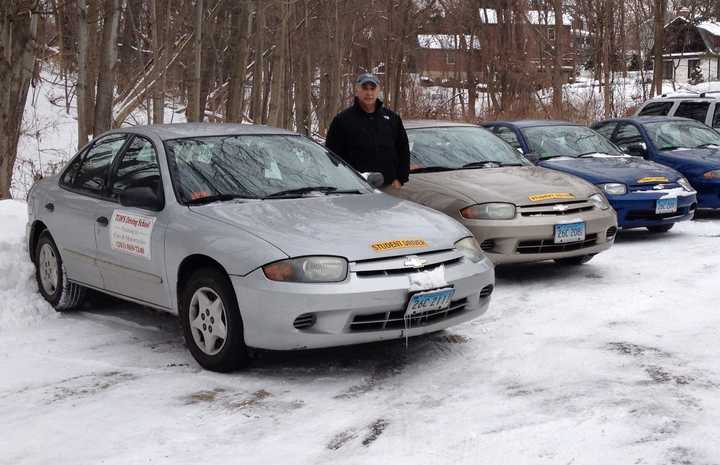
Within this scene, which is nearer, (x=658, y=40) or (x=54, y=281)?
(x=54, y=281)

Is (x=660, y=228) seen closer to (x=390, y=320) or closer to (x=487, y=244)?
(x=487, y=244)

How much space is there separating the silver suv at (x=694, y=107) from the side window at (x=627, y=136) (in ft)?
9.17

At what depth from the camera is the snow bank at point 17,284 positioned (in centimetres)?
692

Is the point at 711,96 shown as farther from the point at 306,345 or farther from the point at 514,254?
the point at 306,345

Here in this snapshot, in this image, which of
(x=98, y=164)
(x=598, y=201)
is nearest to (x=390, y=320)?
(x=98, y=164)

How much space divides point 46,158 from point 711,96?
17868 millimetres

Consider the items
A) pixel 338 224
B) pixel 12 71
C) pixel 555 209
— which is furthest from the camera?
pixel 12 71

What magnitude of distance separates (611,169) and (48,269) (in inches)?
255

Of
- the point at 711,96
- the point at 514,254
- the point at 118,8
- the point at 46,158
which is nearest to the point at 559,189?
the point at 514,254

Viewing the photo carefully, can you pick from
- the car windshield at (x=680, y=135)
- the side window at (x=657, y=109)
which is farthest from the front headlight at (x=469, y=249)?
the side window at (x=657, y=109)

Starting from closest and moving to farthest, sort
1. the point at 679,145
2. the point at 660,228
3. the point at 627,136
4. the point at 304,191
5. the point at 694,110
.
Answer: the point at 304,191 < the point at 660,228 < the point at 679,145 < the point at 627,136 < the point at 694,110

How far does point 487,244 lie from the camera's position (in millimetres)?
8109

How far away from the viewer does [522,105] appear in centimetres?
2928

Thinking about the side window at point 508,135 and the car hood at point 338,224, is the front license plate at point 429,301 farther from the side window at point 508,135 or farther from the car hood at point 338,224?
the side window at point 508,135
